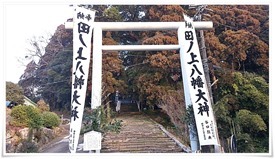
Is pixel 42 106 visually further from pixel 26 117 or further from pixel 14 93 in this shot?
pixel 14 93

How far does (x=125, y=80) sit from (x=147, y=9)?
943 mm

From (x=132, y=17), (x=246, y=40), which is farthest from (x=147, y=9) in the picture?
(x=246, y=40)

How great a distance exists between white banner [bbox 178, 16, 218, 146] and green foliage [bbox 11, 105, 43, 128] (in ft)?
5.95

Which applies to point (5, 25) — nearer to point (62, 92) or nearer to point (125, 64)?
→ point (62, 92)

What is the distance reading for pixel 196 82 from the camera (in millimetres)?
3914

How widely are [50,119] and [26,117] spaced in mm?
275

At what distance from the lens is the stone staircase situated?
3.90 m

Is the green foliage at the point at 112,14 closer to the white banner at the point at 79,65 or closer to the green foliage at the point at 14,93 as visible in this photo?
the white banner at the point at 79,65

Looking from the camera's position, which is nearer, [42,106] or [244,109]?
[42,106]

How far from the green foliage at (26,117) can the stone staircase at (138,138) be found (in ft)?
2.69

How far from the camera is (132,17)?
427 centimetres

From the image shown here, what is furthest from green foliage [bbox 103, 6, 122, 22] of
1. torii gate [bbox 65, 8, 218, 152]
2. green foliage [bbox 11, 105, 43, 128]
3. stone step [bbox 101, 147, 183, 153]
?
stone step [bbox 101, 147, 183, 153]

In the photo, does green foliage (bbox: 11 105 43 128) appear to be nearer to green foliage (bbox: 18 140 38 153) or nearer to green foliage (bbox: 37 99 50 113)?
green foliage (bbox: 37 99 50 113)

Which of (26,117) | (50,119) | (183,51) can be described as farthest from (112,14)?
(26,117)
